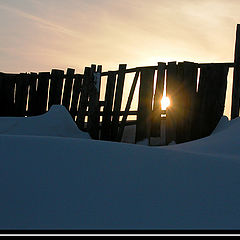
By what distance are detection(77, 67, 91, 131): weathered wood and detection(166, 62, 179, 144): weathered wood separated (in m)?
2.24

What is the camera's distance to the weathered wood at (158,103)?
7125 mm

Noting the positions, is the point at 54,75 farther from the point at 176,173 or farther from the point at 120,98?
the point at 176,173

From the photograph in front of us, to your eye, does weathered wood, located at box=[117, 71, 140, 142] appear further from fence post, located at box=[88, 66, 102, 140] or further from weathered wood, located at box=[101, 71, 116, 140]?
fence post, located at box=[88, 66, 102, 140]

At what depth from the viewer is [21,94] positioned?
35.2ft

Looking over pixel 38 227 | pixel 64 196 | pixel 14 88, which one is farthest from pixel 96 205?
pixel 14 88

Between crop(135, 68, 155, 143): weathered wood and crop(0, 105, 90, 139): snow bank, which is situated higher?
crop(135, 68, 155, 143): weathered wood

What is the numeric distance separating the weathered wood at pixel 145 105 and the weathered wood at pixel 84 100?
1709 mm

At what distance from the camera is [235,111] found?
21.8 feet

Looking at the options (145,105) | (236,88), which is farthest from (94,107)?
(236,88)

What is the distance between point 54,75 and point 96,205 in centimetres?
796

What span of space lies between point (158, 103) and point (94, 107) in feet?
5.72

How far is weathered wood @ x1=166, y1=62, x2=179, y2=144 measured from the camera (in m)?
6.93

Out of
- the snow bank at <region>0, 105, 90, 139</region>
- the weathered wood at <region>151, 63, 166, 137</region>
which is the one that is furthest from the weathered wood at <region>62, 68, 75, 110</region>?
the weathered wood at <region>151, 63, 166, 137</region>

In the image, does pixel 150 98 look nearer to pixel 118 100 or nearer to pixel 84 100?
pixel 118 100
